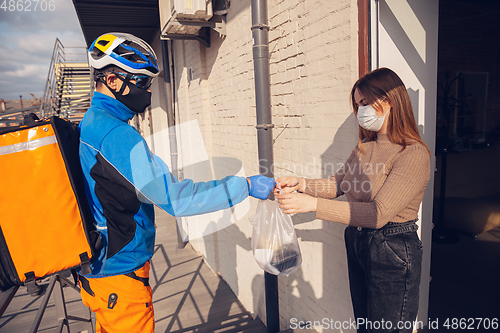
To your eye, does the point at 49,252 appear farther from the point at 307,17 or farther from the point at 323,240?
the point at 307,17

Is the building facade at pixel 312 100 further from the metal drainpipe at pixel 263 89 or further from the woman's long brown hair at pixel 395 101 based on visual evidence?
the woman's long brown hair at pixel 395 101

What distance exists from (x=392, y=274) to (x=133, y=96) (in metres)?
1.81

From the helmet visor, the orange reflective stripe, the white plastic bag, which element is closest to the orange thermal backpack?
the orange reflective stripe

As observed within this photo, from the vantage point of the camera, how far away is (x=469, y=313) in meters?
3.05

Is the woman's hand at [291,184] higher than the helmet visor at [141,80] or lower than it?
lower

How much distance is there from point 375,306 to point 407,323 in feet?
0.61

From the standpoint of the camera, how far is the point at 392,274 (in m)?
1.65

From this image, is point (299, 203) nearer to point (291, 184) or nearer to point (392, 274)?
point (291, 184)

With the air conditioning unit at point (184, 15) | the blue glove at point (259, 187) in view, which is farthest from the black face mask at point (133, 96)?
the air conditioning unit at point (184, 15)

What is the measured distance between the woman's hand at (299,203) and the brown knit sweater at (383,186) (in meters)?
0.06

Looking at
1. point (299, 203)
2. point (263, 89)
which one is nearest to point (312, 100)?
point (263, 89)

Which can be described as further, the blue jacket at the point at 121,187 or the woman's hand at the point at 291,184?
the woman's hand at the point at 291,184

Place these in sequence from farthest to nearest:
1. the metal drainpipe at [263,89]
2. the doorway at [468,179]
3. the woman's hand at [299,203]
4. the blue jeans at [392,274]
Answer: the doorway at [468,179], the metal drainpipe at [263,89], the woman's hand at [299,203], the blue jeans at [392,274]

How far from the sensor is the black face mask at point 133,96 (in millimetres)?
1947
